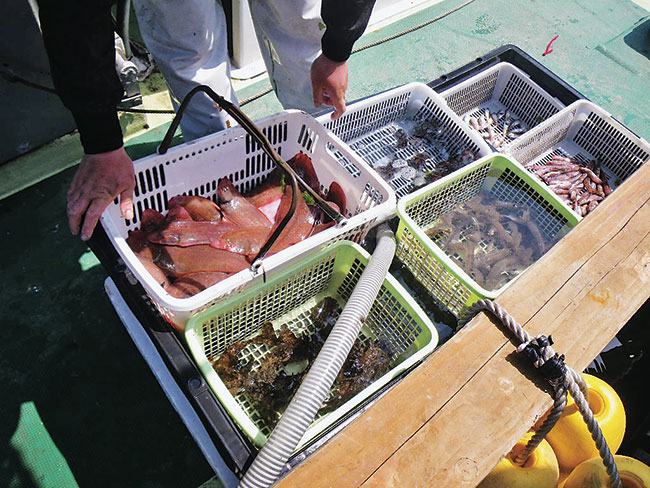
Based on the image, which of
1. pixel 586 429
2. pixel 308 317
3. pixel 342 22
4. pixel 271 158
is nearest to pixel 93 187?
pixel 271 158

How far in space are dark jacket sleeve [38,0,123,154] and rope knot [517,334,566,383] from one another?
159 centimetres

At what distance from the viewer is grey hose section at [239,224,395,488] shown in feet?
4.25

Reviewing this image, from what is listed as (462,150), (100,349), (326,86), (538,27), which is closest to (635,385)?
(462,150)

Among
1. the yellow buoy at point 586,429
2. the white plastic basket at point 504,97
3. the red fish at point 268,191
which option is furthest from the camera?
the white plastic basket at point 504,97

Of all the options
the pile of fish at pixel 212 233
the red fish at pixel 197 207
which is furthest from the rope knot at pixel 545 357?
the red fish at pixel 197 207

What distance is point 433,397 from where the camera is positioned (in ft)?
4.78

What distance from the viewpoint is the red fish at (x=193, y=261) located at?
1.94 m

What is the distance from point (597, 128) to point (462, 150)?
1.01 meters

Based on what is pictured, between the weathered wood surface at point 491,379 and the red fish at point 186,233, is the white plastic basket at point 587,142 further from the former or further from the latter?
the red fish at point 186,233

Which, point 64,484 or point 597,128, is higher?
point 597,128

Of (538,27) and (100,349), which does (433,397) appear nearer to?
(100,349)

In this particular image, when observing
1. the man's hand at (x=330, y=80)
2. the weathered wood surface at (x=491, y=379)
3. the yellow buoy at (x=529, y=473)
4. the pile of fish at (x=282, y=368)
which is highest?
the man's hand at (x=330, y=80)

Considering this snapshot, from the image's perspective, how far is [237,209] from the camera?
216 cm

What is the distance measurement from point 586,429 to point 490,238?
1.10 metres
